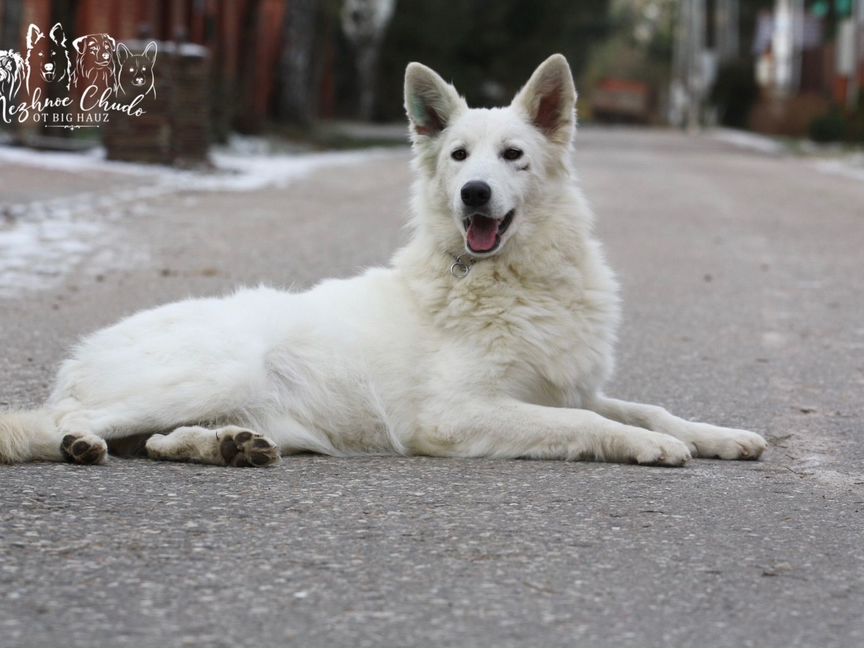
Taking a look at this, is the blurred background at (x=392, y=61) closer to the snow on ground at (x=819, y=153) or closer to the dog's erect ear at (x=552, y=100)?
the snow on ground at (x=819, y=153)

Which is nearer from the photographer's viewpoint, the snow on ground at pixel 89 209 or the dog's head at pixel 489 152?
the dog's head at pixel 489 152

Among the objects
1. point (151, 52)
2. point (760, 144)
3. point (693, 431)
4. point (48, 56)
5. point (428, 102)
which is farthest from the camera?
point (760, 144)

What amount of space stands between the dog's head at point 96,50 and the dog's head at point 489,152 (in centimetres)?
1449

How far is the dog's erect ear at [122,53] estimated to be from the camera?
63.5 feet

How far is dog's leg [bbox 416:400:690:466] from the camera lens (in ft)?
17.4

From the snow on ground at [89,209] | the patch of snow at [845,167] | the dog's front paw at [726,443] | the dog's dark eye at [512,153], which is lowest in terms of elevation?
the dog's front paw at [726,443]

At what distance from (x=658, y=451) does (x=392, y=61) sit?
153ft

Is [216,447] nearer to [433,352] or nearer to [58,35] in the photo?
[433,352]

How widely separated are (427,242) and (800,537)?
234 centimetres

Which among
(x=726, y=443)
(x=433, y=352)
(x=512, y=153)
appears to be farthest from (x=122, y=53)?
(x=726, y=443)

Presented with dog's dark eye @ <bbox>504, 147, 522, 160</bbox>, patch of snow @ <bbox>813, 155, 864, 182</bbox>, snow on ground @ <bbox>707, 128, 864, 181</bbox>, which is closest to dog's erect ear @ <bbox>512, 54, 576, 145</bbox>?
dog's dark eye @ <bbox>504, 147, 522, 160</bbox>

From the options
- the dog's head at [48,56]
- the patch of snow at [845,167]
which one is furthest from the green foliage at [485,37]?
the dog's head at [48,56]

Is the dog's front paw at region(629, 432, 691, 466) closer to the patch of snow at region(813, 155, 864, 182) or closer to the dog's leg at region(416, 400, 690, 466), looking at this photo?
the dog's leg at region(416, 400, 690, 466)

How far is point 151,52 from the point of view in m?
19.3
